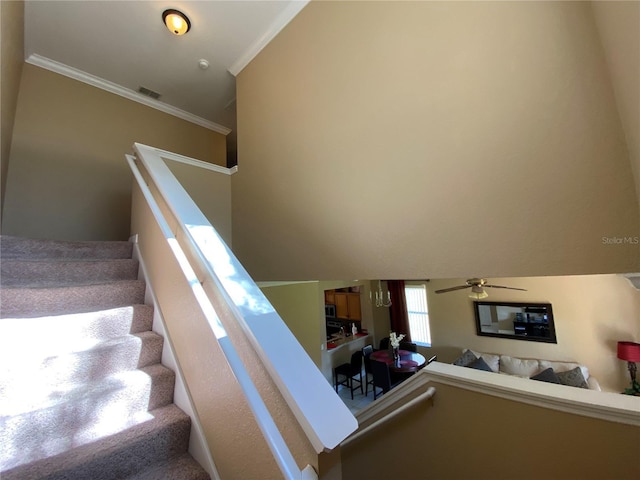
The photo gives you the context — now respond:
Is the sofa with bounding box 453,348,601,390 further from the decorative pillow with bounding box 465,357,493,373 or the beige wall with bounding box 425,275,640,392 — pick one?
the beige wall with bounding box 425,275,640,392

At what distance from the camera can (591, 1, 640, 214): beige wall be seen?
3.29ft

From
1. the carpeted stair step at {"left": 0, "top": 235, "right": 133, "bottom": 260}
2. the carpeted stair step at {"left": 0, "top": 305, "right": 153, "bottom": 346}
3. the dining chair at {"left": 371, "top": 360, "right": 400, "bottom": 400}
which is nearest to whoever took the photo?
the carpeted stair step at {"left": 0, "top": 305, "right": 153, "bottom": 346}

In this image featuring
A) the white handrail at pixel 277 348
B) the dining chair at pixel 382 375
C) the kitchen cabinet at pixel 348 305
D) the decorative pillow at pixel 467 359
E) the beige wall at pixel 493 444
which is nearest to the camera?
the white handrail at pixel 277 348

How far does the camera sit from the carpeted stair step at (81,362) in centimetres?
115

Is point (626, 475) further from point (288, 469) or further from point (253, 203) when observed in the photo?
point (253, 203)

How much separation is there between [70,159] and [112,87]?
1.10 meters

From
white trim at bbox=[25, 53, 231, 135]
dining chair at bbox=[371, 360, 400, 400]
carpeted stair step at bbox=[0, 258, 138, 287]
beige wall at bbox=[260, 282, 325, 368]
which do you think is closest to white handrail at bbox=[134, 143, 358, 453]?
carpeted stair step at bbox=[0, 258, 138, 287]

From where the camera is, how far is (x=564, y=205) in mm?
1265

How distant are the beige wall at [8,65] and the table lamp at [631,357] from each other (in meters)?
7.24

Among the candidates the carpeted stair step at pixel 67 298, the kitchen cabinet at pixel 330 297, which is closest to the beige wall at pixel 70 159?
the carpeted stair step at pixel 67 298

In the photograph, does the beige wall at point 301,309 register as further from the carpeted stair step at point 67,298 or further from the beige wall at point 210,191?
the carpeted stair step at point 67,298

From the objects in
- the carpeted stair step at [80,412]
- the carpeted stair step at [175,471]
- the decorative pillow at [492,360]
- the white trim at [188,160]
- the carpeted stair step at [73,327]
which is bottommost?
the decorative pillow at [492,360]

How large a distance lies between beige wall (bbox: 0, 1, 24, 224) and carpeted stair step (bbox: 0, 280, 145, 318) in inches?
68.4

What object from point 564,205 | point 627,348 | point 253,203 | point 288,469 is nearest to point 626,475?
point 564,205
